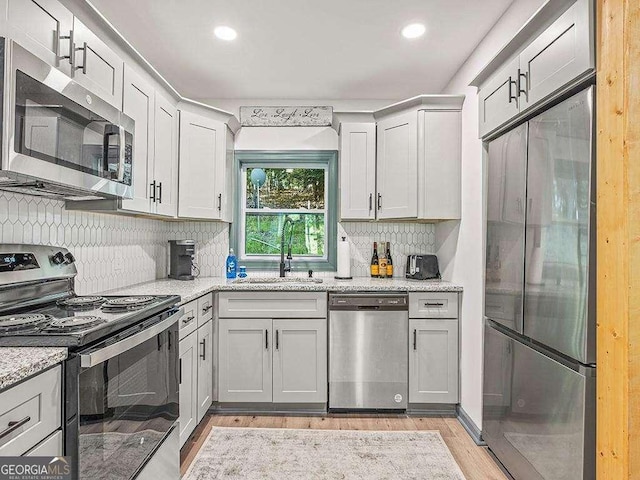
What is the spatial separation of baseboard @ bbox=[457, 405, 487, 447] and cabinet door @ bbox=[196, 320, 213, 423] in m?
1.81

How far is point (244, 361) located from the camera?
9.73 feet

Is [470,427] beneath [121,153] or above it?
beneath

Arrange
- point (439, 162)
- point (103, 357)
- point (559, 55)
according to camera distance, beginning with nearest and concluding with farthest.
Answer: point (103, 357)
point (559, 55)
point (439, 162)

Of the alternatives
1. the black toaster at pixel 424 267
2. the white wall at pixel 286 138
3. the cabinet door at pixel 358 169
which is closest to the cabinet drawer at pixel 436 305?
the black toaster at pixel 424 267

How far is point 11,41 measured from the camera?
1.31 meters

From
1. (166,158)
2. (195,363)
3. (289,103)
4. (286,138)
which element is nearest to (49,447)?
(195,363)

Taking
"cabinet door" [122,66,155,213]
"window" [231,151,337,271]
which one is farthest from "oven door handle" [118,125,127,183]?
"window" [231,151,337,271]

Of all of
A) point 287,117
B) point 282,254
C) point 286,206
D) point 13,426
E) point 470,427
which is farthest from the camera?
point 286,206

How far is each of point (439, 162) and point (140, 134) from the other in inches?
84.6

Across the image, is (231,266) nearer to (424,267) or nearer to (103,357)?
(424,267)

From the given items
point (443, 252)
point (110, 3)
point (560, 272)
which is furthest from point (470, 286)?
point (110, 3)

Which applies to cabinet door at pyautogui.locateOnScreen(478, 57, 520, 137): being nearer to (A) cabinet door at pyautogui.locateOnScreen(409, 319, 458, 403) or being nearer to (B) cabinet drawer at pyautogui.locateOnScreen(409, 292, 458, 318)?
(B) cabinet drawer at pyautogui.locateOnScreen(409, 292, 458, 318)

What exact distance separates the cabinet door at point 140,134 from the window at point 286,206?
1181 millimetres

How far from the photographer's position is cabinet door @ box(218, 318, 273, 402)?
296 centimetres
